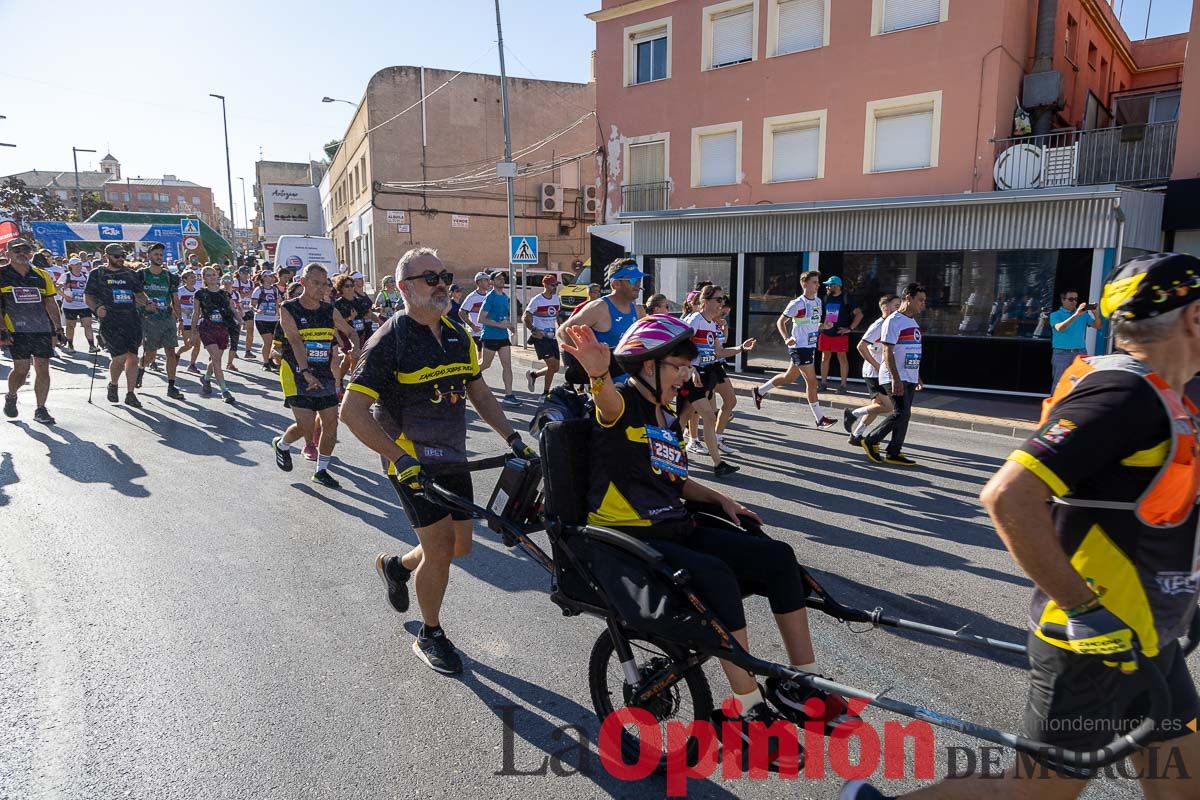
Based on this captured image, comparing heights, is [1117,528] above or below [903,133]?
below

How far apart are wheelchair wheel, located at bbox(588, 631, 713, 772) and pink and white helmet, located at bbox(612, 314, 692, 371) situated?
100cm

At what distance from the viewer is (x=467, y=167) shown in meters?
33.4

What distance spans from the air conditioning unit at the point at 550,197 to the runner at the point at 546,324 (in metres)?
22.7

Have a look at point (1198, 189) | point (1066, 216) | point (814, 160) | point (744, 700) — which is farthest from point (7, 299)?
point (1198, 189)

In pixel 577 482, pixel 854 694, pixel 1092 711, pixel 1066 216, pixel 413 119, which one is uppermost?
pixel 413 119

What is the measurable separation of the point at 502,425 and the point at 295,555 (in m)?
2.25

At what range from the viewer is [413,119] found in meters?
32.6

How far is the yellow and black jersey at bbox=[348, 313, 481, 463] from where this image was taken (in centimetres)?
348

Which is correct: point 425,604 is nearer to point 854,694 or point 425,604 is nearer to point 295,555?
point 295,555

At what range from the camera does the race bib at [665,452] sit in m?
2.81

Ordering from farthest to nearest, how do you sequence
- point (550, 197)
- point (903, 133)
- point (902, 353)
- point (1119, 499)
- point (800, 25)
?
point (550, 197) < point (800, 25) < point (903, 133) < point (902, 353) < point (1119, 499)

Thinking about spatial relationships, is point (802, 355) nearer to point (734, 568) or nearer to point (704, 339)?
point (704, 339)

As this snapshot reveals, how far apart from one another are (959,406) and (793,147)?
9.35 metres

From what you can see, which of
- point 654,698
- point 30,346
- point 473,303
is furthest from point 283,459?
point 473,303
